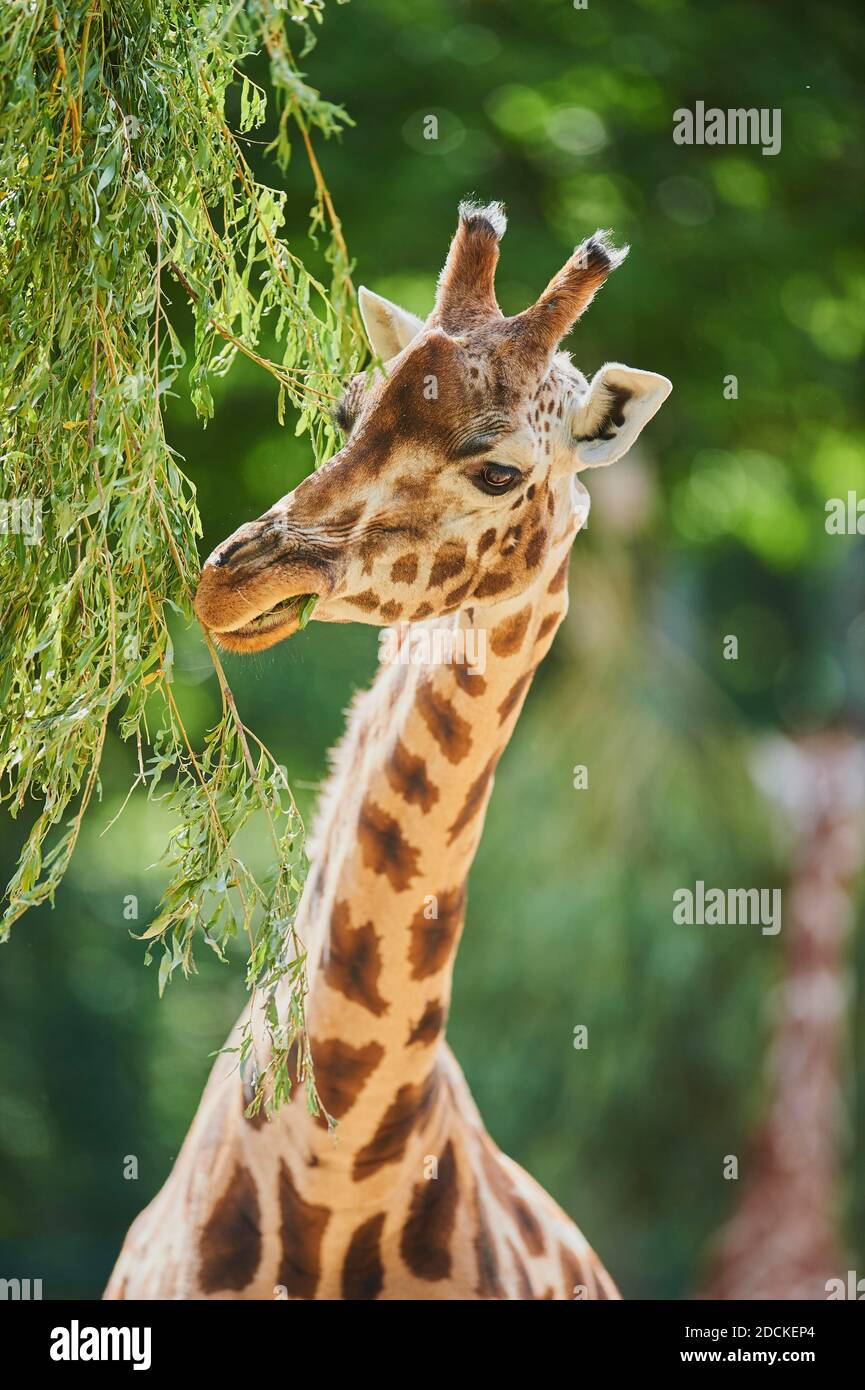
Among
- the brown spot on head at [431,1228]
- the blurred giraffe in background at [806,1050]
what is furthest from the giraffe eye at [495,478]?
the blurred giraffe in background at [806,1050]

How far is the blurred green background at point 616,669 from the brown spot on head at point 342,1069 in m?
1.32

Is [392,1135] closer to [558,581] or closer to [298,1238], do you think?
[298,1238]

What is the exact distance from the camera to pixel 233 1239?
2693 millimetres

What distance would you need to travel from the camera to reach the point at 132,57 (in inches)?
96.6

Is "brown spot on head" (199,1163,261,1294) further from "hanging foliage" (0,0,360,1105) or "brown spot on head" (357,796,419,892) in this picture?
"brown spot on head" (357,796,419,892)

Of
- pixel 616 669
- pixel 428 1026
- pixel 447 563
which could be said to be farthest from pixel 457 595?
pixel 616 669

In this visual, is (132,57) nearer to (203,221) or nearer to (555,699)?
(203,221)

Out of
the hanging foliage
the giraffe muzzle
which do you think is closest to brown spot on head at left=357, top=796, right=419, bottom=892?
the hanging foliage

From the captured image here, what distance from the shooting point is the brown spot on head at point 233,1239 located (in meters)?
2.68

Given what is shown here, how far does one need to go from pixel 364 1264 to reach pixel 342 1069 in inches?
14.1

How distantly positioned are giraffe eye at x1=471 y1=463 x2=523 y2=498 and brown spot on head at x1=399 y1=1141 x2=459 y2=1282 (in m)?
1.13

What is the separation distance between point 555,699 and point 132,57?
2065 millimetres

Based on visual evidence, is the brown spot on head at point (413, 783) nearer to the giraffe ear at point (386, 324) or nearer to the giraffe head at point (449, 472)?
the giraffe head at point (449, 472)

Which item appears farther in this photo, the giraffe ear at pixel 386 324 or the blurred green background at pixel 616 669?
the blurred green background at pixel 616 669
